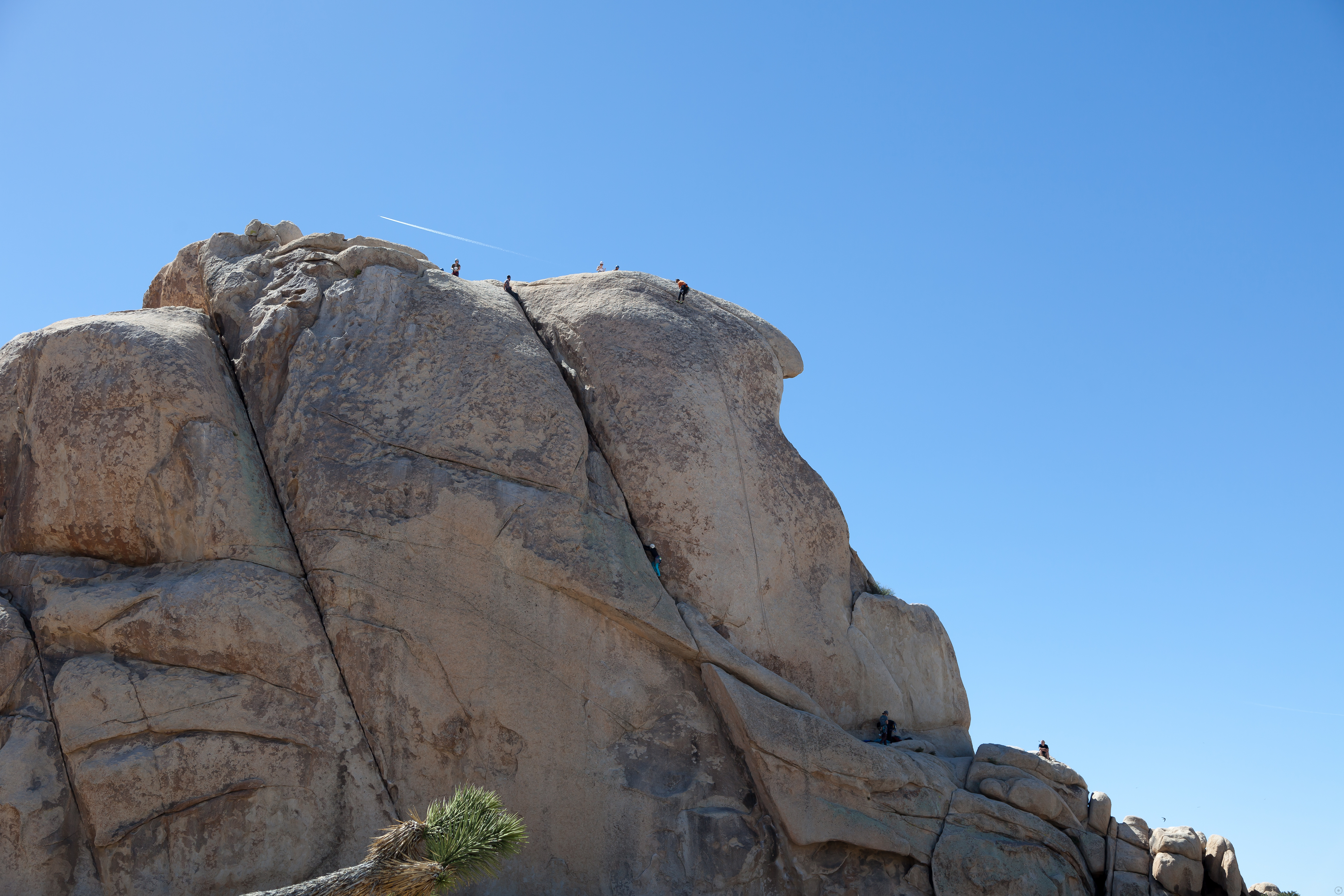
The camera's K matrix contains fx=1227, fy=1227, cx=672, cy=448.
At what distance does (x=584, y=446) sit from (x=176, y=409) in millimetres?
6447

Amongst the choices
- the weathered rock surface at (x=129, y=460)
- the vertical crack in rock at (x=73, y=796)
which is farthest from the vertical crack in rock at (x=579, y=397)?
the vertical crack in rock at (x=73, y=796)

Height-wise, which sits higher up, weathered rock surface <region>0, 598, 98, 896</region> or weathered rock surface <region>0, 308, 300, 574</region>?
weathered rock surface <region>0, 308, 300, 574</region>

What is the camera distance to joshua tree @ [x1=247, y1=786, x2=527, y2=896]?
42.0 feet

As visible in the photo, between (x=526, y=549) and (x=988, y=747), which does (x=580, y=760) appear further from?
(x=988, y=747)

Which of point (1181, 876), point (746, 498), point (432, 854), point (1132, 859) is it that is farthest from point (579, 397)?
point (1181, 876)

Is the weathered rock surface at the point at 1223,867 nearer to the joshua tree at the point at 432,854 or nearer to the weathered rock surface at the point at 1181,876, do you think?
the weathered rock surface at the point at 1181,876

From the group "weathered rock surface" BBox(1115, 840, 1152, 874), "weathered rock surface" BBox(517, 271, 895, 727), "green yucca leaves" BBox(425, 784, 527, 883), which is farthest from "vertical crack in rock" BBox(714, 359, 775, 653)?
"green yucca leaves" BBox(425, 784, 527, 883)

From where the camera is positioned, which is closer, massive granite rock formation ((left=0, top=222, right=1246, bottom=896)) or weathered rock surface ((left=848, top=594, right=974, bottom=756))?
massive granite rock formation ((left=0, top=222, right=1246, bottom=896))

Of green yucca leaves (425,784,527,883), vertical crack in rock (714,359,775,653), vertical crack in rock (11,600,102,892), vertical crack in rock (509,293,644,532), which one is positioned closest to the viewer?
green yucca leaves (425,784,527,883)

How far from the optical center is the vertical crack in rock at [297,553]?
17797 mm

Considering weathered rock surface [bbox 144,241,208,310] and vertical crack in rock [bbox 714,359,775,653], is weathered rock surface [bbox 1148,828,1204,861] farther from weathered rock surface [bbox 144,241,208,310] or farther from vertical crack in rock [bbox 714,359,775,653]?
weathered rock surface [bbox 144,241,208,310]

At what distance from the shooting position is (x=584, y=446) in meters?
20.4

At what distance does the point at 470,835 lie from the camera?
523 inches

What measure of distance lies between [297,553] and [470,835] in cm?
724
